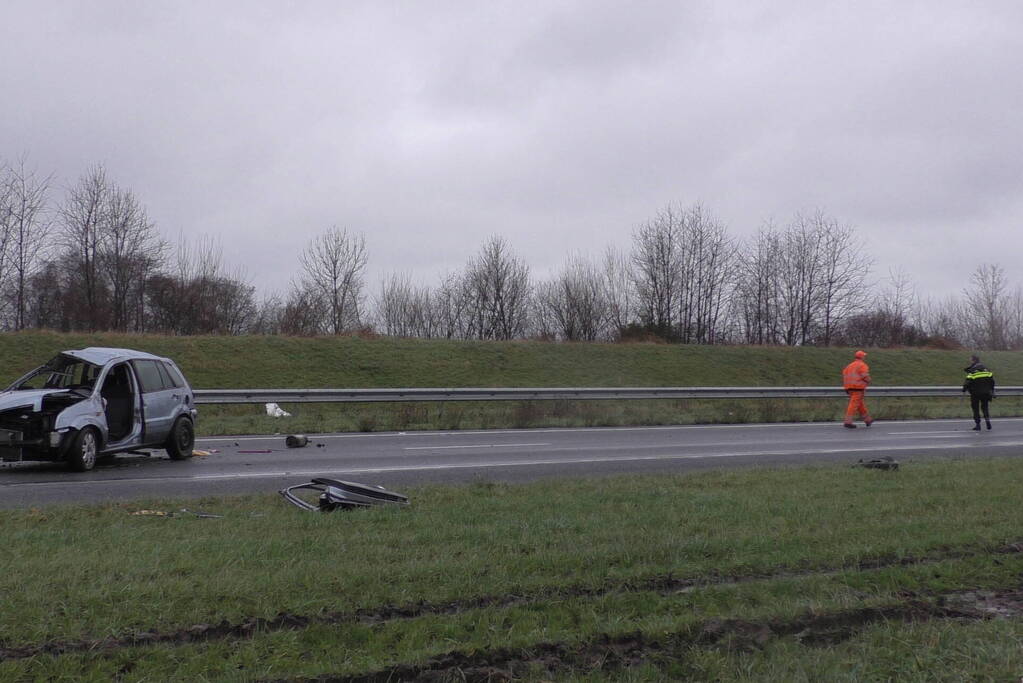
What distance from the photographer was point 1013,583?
19.0 ft

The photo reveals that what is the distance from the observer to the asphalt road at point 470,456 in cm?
1044

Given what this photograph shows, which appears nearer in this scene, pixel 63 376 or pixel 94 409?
pixel 94 409

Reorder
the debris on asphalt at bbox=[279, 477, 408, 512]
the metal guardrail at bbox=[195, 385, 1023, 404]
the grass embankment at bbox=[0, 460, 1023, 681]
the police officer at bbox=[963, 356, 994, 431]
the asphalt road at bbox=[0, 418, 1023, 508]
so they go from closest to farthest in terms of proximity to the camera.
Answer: the grass embankment at bbox=[0, 460, 1023, 681] < the debris on asphalt at bbox=[279, 477, 408, 512] < the asphalt road at bbox=[0, 418, 1023, 508] < the police officer at bbox=[963, 356, 994, 431] < the metal guardrail at bbox=[195, 385, 1023, 404]

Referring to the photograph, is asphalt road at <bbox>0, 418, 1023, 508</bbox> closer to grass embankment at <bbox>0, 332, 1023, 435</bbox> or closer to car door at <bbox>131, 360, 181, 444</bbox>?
car door at <bbox>131, 360, 181, 444</bbox>

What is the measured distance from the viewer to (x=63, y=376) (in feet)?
40.6

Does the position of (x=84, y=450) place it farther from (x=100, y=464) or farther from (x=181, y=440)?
(x=181, y=440)

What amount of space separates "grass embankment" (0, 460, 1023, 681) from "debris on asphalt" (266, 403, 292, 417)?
554 inches

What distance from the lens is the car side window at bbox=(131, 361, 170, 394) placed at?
13.0 meters

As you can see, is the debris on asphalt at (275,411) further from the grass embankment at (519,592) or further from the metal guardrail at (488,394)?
the grass embankment at (519,592)

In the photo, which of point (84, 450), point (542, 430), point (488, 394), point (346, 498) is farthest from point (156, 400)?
point (488, 394)

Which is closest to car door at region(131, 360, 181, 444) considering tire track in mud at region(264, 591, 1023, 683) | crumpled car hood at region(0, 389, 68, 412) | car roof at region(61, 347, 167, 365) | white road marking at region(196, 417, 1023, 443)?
car roof at region(61, 347, 167, 365)

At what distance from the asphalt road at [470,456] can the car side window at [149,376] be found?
1.12m

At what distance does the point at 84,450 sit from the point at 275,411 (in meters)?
10.9

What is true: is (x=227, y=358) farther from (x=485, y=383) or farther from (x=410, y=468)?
(x=410, y=468)
